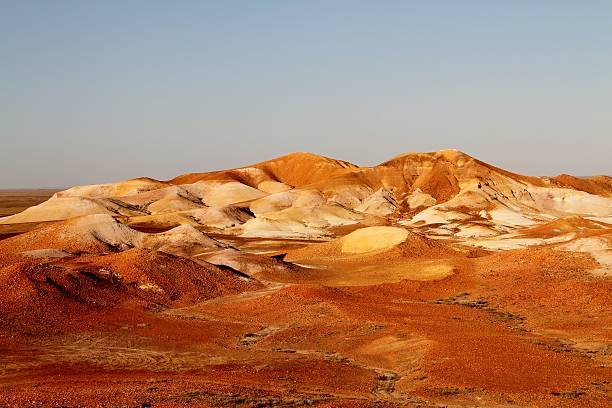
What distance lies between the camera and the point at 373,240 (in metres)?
70.1

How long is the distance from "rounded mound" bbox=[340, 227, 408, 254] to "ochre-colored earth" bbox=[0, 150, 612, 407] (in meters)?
0.21

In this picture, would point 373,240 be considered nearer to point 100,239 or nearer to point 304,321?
point 100,239

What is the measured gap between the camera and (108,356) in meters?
29.7

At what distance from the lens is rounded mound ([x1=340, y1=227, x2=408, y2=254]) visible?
6794cm

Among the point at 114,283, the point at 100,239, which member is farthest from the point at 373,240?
the point at 114,283

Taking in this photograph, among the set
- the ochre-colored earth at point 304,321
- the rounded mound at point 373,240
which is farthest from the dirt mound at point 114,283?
the rounded mound at point 373,240

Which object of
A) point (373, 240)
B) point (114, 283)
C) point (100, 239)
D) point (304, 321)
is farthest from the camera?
point (373, 240)

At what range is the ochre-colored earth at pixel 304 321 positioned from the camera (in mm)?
23016

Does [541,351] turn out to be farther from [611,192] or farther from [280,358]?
[611,192]

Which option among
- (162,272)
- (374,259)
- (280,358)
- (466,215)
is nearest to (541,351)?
(280,358)

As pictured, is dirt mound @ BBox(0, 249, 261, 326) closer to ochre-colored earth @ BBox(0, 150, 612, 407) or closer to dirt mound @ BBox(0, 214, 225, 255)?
ochre-colored earth @ BBox(0, 150, 612, 407)

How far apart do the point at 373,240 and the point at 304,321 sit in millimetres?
33061

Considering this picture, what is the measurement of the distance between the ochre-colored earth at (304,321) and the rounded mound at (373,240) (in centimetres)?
21

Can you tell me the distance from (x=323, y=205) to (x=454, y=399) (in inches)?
4232
